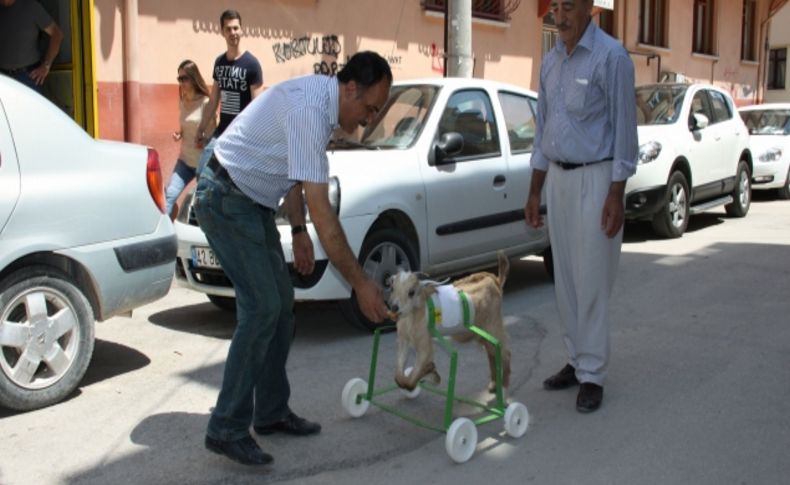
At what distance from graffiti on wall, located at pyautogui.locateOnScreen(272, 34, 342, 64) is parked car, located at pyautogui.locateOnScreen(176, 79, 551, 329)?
14.1ft

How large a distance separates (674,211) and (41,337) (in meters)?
7.97

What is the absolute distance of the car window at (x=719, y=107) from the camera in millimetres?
11859

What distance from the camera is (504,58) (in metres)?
15.1

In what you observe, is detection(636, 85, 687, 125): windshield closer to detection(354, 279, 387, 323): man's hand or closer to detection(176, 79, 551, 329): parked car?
detection(176, 79, 551, 329): parked car

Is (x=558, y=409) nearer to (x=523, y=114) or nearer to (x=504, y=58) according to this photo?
(x=523, y=114)

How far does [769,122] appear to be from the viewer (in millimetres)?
15531

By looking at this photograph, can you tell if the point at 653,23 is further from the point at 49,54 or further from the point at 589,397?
the point at 589,397

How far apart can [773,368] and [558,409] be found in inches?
63.2

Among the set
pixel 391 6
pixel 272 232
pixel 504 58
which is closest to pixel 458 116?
pixel 272 232

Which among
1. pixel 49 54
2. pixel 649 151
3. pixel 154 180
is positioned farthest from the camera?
pixel 649 151

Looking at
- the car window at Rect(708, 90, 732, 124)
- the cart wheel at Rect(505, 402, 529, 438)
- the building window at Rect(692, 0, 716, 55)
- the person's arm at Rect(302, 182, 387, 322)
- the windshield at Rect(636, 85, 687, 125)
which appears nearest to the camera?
the person's arm at Rect(302, 182, 387, 322)

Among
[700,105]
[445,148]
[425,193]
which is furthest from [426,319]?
[700,105]

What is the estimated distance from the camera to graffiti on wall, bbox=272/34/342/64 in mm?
11203

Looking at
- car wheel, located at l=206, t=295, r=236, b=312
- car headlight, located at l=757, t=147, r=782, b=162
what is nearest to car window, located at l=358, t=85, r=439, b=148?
car wheel, located at l=206, t=295, r=236, b=312
